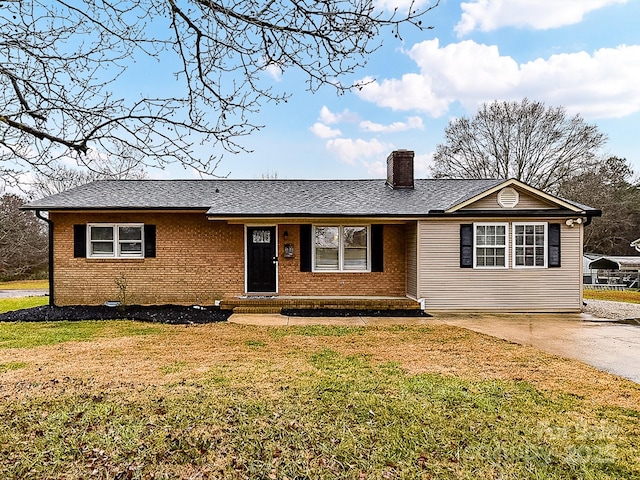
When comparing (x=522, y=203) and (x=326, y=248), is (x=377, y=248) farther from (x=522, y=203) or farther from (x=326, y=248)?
(x=522, y=203)

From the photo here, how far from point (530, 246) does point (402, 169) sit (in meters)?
4.73

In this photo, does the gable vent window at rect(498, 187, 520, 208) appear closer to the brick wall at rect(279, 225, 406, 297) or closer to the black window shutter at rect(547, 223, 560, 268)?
the black window shutter at rect(547, 223, 560, 268)

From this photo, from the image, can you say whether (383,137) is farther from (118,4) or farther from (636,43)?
(118,4)

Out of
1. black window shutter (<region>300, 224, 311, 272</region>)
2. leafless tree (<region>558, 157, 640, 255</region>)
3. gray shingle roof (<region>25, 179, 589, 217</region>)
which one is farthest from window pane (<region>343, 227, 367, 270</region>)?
leafless tree (<region>558, 157, 640, 255</region>)

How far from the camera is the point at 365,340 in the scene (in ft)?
25.2

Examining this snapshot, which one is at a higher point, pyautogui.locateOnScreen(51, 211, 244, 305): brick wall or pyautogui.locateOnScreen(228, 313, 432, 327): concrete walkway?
pyautogui.locateOnScreen(51, 211, 244, 305): brick wall

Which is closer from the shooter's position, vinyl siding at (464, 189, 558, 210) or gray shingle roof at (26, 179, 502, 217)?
vinyl siding at (464, 189, 558, 210)

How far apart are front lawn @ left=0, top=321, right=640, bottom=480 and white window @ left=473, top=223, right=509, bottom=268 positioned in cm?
441

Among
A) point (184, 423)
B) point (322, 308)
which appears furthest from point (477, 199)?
point (184, 423)

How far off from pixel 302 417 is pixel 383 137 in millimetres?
12860

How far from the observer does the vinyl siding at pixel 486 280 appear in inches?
437

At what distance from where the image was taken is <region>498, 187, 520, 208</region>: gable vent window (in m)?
10.9

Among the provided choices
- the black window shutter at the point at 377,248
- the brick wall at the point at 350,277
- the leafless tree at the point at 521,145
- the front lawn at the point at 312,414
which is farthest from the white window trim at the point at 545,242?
the leafless tree at the point at 521,145

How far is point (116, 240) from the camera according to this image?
1198 centimetres
